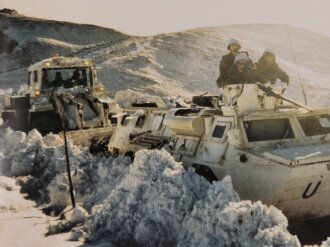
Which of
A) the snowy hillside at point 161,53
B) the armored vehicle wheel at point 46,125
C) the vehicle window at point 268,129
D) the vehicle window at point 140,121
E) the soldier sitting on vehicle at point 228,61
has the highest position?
the soldier sitting on vehicle at point 228,61

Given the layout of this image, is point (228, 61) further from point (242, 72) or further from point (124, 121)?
point (124, 121)

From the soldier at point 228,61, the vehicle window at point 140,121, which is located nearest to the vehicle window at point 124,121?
the vehicle window at point 140,121

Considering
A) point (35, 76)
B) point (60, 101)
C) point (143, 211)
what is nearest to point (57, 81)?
point (35, 76)

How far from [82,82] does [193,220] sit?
12160 mm

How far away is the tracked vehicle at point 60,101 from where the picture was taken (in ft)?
55.6

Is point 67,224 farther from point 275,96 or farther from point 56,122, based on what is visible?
point 56,122

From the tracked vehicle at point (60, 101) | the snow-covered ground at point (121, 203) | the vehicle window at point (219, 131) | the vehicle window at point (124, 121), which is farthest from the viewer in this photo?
the tracked vehicle at point (60, 101)

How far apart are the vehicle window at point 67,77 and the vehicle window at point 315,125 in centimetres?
1042

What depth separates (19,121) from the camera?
17.6 meters

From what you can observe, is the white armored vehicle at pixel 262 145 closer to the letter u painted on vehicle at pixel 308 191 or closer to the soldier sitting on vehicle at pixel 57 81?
the letter u painted on vehicle at pixel 308 191

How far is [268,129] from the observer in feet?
28.1

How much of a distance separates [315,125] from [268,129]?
904mm

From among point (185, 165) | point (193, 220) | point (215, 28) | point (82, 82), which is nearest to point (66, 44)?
point (215, 28)

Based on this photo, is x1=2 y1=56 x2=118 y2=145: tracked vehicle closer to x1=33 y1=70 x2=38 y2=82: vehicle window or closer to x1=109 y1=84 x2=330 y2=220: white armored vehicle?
x1=33 y1=70 x2=38 y2=82: vehicle window
